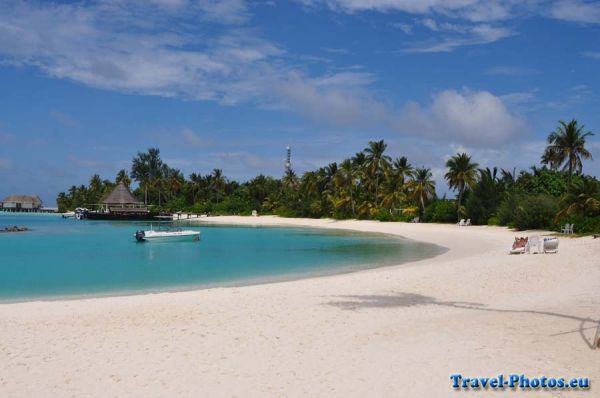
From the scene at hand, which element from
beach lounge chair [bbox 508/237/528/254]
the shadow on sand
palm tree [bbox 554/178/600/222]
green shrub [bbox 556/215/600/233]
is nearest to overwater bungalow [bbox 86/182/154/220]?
palm tree [bbox 554/178/600/222]

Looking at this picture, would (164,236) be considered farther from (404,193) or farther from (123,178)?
(123,178)

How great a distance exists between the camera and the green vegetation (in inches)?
1513

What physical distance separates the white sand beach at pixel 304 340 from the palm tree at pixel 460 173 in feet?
132

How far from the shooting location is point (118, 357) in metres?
7.62

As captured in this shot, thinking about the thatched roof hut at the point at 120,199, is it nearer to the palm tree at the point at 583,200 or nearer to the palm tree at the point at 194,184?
the palm tree at the point at 194,184

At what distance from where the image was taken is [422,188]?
59.4 m

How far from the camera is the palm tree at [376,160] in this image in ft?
227

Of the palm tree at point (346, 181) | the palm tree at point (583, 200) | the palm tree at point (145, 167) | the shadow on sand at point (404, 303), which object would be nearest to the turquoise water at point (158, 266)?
the shadow on sand at point (404, 303)

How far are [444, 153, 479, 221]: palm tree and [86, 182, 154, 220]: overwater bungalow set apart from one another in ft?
195

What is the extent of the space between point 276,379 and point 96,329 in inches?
184

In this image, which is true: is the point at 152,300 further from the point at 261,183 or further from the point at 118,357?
the point at 261,183

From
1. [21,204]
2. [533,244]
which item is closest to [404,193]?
[533,244]

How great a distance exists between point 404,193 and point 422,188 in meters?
6.57

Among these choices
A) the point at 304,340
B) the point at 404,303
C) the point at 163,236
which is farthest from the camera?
the point at 163,236
